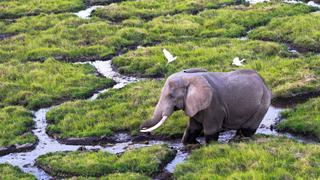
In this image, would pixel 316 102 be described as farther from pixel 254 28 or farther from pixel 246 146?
pixel 254 28

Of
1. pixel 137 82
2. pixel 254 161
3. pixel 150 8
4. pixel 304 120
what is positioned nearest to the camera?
pixel 254 161

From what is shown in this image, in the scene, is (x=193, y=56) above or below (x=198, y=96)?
below

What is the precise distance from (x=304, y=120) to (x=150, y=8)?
63.4 feet

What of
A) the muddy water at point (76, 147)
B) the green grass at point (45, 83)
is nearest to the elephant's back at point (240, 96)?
the muddy water at point (76, 147)

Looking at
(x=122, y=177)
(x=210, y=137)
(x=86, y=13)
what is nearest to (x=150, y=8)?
(x=86, y=13)

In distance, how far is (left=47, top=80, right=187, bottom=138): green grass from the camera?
1969cm

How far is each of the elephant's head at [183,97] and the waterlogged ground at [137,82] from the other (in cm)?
102

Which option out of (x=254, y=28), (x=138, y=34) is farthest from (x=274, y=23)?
(x=138, y=34)

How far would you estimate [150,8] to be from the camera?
1454 inches

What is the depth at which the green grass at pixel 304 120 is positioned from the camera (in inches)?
727

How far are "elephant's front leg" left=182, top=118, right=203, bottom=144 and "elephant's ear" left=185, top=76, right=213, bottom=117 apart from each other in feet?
2.82

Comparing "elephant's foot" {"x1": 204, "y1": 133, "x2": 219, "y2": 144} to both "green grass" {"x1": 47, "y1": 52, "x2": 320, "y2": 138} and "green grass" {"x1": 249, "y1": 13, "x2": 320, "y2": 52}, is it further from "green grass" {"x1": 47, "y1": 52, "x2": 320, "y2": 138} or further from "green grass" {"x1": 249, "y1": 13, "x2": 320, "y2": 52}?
"green grass" {"x1": 249, "y1": 13, "x2": 320, "y2": 52}

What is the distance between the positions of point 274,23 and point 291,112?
1153cm

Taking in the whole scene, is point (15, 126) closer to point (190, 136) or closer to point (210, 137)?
point (190, 136)
